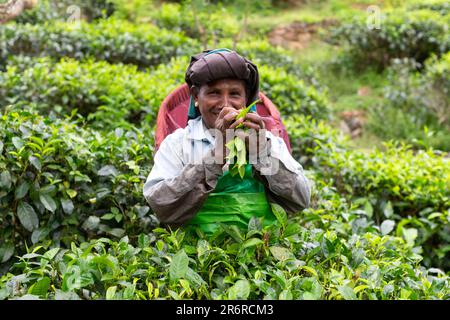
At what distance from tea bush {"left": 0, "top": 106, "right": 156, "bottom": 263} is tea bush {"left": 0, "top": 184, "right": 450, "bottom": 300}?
2.48 feet

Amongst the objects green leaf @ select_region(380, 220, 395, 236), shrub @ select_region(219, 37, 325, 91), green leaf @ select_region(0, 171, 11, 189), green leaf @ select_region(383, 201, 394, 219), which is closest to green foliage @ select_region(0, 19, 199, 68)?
shrub @ select_region(219, 37, 325, 91)

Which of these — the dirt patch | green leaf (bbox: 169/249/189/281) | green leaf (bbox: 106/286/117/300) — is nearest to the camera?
green leaf (bbox: 106/286/117/300)

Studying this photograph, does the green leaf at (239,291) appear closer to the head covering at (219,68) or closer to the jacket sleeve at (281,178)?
the jacket sleeve at (281,178)

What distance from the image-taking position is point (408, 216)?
154 inches

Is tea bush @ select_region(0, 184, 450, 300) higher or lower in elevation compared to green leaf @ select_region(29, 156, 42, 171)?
lower

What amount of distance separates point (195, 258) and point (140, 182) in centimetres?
108

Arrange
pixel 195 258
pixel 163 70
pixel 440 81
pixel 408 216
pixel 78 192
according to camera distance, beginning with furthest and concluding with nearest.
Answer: pixel 440 81, pixel 163 70, pixel 408 216, pixel 78 192, pixel 195 258

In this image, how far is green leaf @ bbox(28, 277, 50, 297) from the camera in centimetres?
193

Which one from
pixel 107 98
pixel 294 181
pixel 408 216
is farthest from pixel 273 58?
pixel 294 181

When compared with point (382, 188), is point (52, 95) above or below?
above

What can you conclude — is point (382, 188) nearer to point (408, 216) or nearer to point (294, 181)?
point (408, 216)

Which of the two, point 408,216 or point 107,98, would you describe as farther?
point 107,98

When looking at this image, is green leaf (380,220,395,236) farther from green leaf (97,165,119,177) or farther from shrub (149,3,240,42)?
shrub (149,3,240,42)

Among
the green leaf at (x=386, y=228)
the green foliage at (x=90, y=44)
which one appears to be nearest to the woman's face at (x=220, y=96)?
the green leaf at (x=386, y=228)
